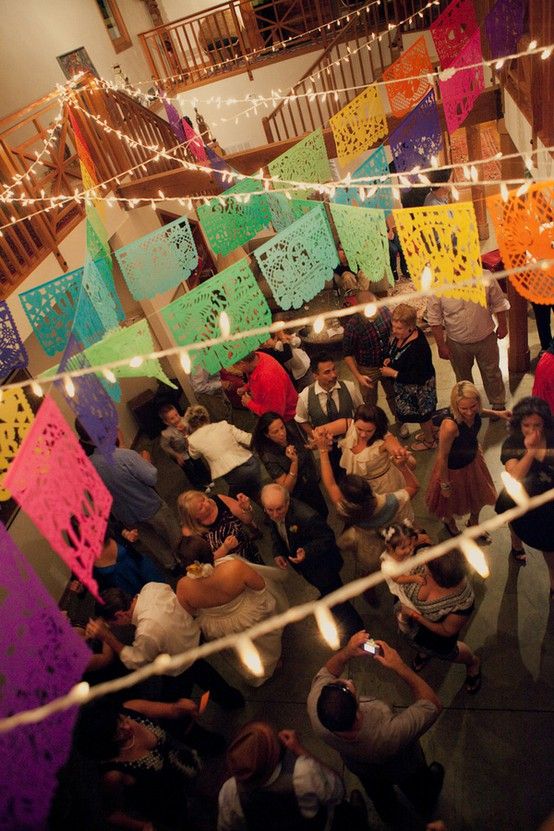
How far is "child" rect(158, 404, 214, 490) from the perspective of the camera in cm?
458

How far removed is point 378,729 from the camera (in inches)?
86.4

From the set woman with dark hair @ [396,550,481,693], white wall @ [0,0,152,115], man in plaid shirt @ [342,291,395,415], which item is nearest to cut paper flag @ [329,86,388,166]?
man in plaid shirt @ [342,291,395,415]

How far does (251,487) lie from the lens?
4191 millimetres

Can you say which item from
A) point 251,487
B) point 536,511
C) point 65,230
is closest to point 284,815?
point 536,511

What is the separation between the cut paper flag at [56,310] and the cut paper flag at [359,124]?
3033mm

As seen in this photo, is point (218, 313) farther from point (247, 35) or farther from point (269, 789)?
point (247, 35)

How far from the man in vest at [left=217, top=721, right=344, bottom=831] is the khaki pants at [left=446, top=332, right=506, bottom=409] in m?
3.35

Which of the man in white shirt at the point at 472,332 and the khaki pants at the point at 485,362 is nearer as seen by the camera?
the man in white shirt at the point at 472,332

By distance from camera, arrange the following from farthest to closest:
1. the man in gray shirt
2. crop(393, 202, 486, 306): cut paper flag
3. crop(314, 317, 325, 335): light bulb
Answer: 1. crop(393, 202, 486, 306): cut paper flag
2. crop(314, 317, 325, 335): light bulb
3. the man in gray shirt

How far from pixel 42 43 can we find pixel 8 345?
25.2 feet

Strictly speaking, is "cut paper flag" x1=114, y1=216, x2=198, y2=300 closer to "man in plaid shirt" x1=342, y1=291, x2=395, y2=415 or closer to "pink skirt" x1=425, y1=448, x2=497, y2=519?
"man in plaid shirt" x1=342, y1=291, x2=395, y2=415

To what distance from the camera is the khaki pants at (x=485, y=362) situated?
13.9 feet

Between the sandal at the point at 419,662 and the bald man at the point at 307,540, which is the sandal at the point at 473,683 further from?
the bald man at the point at 307,540

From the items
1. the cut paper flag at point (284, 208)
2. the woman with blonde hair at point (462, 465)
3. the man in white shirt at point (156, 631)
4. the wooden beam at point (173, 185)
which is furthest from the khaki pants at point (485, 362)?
the wooden beam at point (173, 185)
